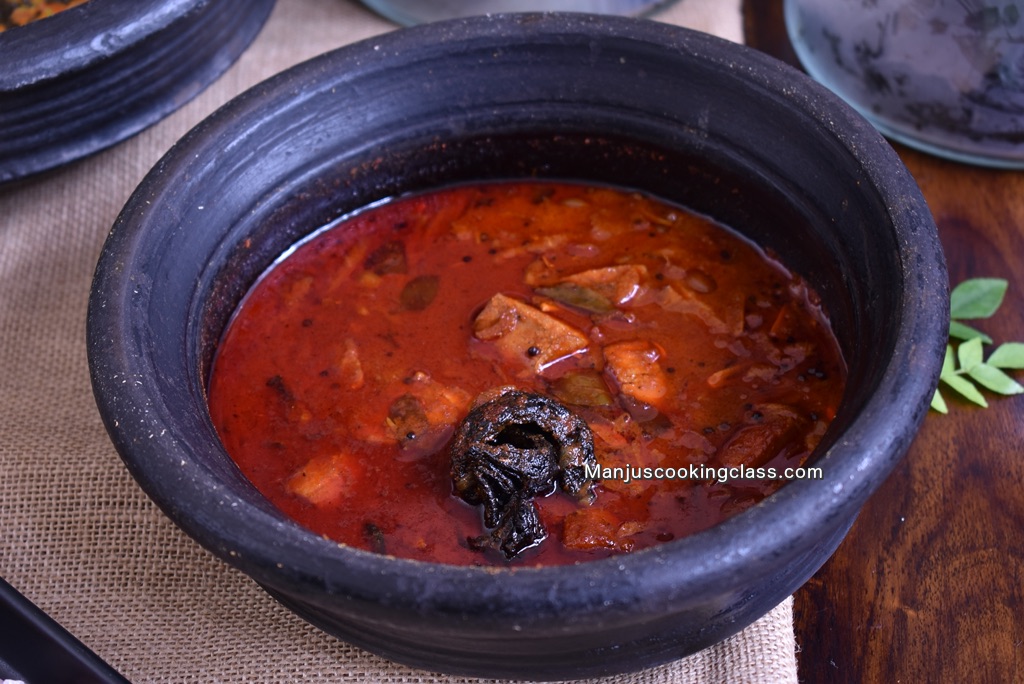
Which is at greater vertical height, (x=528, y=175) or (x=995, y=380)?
(x=528, y=175)

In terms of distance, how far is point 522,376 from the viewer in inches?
73.9

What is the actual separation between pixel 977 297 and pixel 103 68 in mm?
1771

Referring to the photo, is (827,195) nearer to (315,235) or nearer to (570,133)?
(570,133)

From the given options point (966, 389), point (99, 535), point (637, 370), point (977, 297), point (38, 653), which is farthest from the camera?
point (977, 297)

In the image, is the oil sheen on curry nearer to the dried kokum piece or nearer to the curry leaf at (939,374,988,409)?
the dried kokum piece

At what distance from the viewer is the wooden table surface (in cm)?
177

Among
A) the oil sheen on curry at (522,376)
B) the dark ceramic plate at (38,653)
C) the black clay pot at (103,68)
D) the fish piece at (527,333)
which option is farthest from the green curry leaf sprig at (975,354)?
the black clay pot at (103,68)

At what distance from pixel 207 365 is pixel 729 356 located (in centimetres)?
89

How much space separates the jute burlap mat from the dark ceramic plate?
0.20m

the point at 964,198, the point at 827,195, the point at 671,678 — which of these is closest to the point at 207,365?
the point at 671,678

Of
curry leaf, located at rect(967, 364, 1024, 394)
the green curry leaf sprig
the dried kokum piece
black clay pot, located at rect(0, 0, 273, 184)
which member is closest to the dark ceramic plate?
the dried kokum piece

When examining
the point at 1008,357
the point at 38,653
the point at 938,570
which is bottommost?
the point at 938,570

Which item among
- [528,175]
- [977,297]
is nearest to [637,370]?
[528,175]

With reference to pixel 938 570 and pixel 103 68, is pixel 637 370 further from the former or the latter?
pixel 103 68
